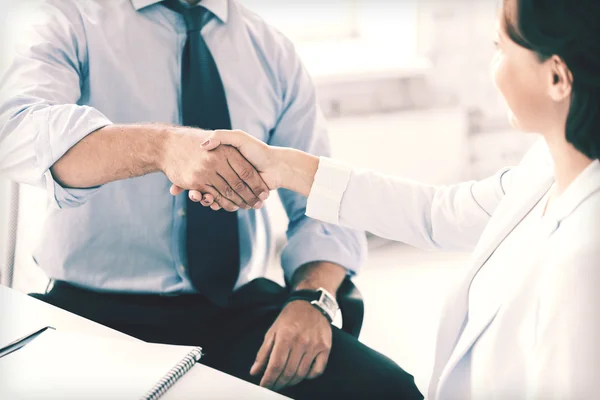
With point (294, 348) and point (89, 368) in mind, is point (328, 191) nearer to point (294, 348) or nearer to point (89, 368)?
point (294, 348)

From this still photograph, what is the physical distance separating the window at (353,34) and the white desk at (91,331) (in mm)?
1874

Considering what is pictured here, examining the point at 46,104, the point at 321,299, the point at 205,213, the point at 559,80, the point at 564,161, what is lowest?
the point at 321,299

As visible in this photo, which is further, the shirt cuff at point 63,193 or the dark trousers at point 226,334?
the dark trousers at point 226,334

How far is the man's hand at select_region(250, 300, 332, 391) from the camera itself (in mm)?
1209

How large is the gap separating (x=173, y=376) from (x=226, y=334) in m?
0.51

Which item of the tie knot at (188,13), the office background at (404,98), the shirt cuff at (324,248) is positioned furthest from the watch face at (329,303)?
the office background at (404,98)

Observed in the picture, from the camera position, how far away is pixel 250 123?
1430 mm

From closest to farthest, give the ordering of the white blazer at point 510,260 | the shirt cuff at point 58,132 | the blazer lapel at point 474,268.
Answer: the white blazer at point 510,260
the blazer lapel at point 474,268
the shirt cuff at point 58,132

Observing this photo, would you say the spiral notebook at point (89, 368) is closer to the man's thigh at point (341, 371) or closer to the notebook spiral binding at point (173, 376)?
the notebook spiral binding at point (173, 376)

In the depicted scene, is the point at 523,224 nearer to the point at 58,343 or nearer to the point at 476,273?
the point at 476,273

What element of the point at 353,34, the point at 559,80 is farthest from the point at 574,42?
the point at 353,34

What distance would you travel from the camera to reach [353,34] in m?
3.05

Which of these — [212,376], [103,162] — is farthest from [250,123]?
[212,376]

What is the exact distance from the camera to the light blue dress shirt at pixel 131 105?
1296 millimetres
